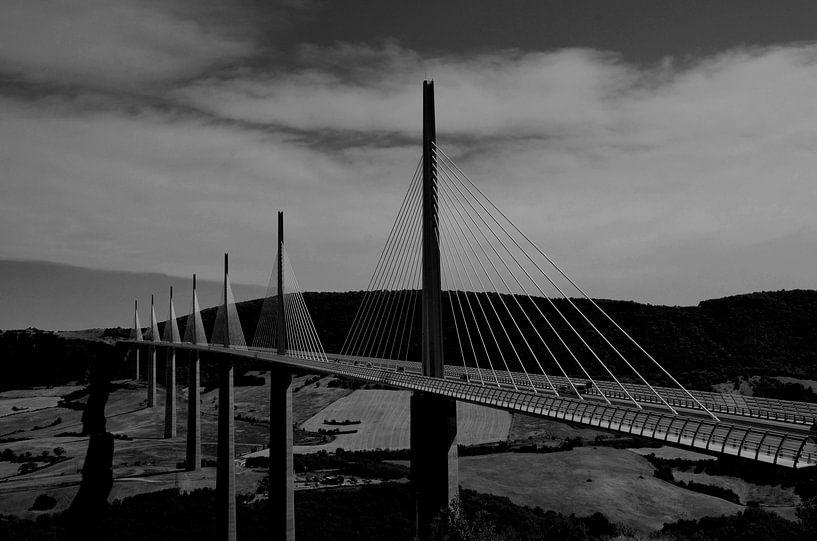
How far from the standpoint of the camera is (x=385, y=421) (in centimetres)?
7762

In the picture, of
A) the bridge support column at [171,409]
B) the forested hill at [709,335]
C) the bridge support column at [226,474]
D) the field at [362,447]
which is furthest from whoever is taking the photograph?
the forested hill at [709,335]

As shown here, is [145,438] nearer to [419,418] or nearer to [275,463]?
[275,463]

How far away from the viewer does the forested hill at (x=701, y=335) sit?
80.3 metres

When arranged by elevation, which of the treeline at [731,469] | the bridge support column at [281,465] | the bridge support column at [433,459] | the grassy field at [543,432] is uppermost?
the bridge support column at [433,459]

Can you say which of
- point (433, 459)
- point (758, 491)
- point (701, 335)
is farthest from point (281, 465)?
point (701, 335)

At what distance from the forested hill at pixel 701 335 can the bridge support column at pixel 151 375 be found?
87.0 feet

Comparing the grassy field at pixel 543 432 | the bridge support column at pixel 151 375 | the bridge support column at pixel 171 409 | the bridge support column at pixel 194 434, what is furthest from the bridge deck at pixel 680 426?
the bridge support column at pixel 151 375

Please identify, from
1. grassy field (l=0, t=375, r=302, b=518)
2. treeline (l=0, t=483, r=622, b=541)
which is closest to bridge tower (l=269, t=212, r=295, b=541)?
treeline (l=0, t=483, r=622, b=541)

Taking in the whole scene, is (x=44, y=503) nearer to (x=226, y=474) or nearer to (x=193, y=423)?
(x=226, y=474)

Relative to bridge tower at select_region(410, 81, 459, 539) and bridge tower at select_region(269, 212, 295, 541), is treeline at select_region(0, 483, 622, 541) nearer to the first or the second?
bridge tower at select_region(269, 212, 295, 541)

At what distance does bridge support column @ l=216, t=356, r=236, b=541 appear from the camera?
43.6 metres

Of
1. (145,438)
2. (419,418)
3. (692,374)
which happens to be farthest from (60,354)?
(419,418)

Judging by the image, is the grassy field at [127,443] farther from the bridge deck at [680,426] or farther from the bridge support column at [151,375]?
the bridge deck at [680,426]

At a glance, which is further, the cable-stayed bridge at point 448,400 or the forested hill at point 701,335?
the forested hill at point 701,335
